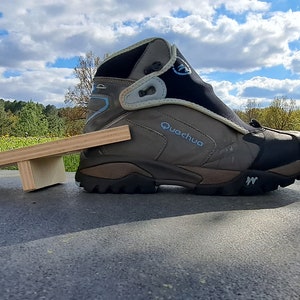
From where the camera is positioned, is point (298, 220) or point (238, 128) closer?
point (298, 220)

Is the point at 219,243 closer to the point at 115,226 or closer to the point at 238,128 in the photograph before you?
the point at 115,226

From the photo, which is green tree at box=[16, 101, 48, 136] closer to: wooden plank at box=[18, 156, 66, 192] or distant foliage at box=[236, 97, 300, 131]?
distant foliage at box=[236, 97, 300, 131]

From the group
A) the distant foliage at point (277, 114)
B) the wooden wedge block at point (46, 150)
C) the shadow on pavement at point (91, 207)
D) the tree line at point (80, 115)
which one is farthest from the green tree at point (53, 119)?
the shadow on pavement at point (91, 207)

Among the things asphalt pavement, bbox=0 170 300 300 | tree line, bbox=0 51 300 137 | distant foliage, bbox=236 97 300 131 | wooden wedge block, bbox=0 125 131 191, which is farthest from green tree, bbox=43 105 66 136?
asphalt pavement, bbox=0 170 300 300

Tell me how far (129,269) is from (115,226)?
0.74 ft

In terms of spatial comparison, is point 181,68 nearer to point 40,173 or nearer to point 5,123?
point 40,173

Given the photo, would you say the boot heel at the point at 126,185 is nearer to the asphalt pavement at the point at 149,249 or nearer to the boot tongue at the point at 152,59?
the asphalt pavement at the point at 149,249

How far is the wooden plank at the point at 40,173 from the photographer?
108 cm

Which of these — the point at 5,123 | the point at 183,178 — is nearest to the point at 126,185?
the point at 183,178

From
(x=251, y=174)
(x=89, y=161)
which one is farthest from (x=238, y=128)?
(x=89, y=161)

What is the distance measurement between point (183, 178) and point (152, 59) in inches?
13.2

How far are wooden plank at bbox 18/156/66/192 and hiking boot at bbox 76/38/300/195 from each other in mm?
169

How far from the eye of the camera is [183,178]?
41.3 inches

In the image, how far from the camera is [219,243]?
0.59 metres
